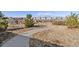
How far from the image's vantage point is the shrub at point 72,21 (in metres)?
2.18

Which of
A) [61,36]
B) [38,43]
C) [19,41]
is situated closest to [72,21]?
[61,36]

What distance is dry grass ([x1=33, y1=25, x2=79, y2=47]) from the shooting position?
2160 millimetres

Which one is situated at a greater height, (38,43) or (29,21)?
(29,21)

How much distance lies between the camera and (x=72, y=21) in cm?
219

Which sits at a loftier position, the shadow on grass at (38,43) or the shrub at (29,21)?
the shrub at (29,21)

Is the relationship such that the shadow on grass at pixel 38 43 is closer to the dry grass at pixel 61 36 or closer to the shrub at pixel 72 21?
the dry grass at pixel 61 36

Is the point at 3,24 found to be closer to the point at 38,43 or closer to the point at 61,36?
the point at 38,43

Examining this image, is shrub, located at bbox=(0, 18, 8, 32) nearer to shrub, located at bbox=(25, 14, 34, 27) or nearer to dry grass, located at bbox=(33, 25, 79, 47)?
shrub, located at bbox=(25, 14, 34, 27)

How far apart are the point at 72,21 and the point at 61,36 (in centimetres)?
19

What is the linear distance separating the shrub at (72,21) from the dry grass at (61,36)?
43mm

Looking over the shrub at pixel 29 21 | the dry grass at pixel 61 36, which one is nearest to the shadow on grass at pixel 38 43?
the dry grass at pixel 61 36
